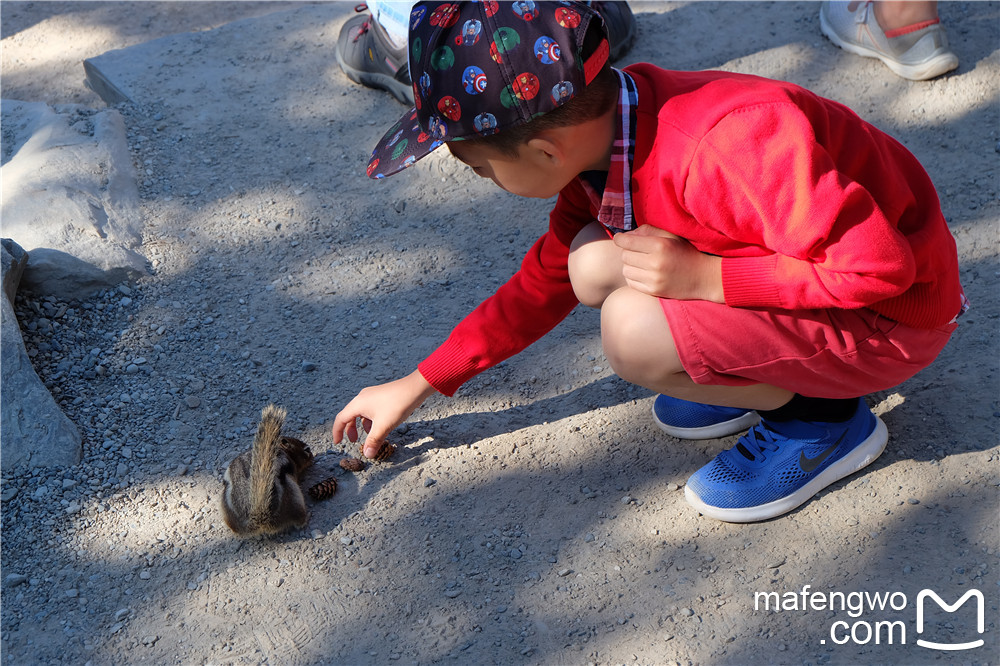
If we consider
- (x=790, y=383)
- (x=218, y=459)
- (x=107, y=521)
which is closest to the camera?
(x=790, y=383)

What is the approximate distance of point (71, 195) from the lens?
10.4ft

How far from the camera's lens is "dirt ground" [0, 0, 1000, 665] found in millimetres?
2053

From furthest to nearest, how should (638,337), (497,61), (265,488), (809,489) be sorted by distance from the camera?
(809,489)
(265,488)
(638,337)
(497,61)

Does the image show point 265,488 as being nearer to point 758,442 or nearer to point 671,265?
point 671,265

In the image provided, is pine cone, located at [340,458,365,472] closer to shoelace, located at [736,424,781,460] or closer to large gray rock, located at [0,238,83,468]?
large gray rock, located at [0,238,83,468]

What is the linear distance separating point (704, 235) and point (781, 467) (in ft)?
2.48

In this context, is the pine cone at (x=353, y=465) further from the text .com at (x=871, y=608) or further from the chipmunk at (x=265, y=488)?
the text .com at (x=871, y=608)

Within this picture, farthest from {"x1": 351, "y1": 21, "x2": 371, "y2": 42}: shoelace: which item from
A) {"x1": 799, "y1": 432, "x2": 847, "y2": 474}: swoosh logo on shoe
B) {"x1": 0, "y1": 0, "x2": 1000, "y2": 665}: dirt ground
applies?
{"x1": 799, "y1": 432, "x2": 847, "y2": 474}: swoosh logo on shoe

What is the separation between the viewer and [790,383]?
1.98m

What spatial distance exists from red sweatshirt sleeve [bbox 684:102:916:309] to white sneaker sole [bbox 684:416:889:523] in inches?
27.4

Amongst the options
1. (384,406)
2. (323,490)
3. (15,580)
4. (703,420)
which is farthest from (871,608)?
(15,580)

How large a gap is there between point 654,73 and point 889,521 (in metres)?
1.31

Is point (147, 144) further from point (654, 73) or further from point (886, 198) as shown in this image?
point (886, 198)

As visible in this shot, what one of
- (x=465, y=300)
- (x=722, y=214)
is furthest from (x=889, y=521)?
(x=465, y=300)
